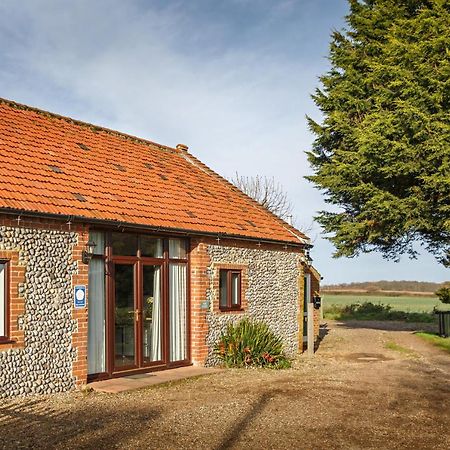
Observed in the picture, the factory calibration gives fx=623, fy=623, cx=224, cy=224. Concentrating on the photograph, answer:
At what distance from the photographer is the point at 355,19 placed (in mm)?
23000

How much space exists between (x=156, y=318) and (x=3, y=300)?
3.97 meters

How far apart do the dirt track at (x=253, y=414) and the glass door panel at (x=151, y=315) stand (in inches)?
55.3

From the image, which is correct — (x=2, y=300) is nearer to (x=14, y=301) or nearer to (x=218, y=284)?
(x=14, y=301)

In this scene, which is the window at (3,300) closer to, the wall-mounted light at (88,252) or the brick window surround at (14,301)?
the brick window surround at (14,301)

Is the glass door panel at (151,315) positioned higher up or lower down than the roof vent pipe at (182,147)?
lower down

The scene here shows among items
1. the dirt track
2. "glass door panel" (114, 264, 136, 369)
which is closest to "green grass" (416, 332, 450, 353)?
the dirt track

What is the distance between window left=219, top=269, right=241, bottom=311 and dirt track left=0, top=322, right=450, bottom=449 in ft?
7.21

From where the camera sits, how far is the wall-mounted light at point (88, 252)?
11.5 metres

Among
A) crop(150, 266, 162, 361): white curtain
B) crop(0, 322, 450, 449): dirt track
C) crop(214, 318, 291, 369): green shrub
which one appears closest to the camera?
crop(0, 322, 450, 449): dirt track

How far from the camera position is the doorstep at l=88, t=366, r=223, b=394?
439 inches

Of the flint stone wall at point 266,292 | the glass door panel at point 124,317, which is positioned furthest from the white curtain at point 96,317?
the flint stone wall at point 266,292

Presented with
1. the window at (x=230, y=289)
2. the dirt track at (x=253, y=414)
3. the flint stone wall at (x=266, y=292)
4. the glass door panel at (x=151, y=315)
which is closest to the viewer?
the dirt track at (x=253, y=414)

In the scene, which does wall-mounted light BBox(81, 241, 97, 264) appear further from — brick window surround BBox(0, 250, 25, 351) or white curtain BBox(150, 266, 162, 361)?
white curtain BBox(150, 266, 162, 361)

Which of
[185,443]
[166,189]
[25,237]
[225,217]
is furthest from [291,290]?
[185,443]
